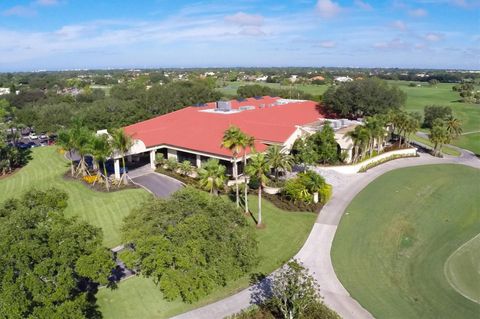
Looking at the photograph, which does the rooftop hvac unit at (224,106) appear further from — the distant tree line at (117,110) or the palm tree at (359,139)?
the palm tree at (359,139)

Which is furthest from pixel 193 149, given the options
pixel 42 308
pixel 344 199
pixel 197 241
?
pixel 42 308

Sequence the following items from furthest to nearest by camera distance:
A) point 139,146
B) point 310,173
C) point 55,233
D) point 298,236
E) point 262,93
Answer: point 262,93 < point 139,146 < point 310,173 < point 298,236 < point 55,233

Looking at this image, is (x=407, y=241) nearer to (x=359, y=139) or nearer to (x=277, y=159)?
(x=277, y=159)

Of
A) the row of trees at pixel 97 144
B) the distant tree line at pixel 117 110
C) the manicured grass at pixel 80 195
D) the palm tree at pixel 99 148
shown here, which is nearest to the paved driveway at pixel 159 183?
the manicured grass at pixel 80 195

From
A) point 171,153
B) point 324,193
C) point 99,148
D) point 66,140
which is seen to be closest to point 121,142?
point 99,148

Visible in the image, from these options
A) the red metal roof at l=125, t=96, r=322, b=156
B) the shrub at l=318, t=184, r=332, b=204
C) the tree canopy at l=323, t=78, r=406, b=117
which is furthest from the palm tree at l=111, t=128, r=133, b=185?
the tree canopy at l=323, t=78, r=406, b=117

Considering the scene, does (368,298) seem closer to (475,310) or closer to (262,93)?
(475,310)
